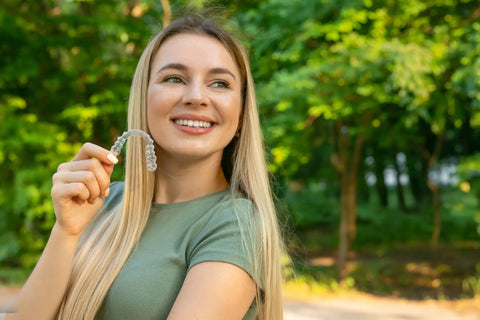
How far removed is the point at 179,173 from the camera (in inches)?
58.3

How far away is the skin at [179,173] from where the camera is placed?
1163 millimetres

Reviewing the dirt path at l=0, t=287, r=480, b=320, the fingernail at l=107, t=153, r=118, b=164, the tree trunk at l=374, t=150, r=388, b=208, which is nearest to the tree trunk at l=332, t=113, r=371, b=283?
the dirt path at l=0, t=287, r=480, b=320

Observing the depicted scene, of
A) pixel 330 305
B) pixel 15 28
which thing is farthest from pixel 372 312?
pixel 15 28

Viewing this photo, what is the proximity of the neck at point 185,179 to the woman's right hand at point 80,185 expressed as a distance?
249 mm

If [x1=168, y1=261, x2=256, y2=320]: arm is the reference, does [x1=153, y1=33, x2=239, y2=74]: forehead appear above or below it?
above

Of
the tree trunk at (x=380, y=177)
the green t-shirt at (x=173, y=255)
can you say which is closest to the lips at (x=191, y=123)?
the green t-shirt at (x=173, y=255)

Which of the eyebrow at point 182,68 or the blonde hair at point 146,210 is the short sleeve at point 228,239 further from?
the eyebrow at point 182,68

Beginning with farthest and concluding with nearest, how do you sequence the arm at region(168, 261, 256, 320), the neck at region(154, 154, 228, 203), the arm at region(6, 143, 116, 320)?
the neck at region(154, 154, 228, 203) → the arm at region(6, 143, 116, 320) → the arm at region(168, 261, 256, 320)

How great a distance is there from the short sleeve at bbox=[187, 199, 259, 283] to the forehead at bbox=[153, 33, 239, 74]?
41 cm

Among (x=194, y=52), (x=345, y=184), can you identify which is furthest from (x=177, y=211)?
(x=345, y=184)

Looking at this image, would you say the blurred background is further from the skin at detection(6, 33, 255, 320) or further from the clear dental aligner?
the clear dental aligner

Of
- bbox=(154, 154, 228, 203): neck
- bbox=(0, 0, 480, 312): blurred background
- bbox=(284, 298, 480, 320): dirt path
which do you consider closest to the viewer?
bbox=(154, 154, 228, 203): neck

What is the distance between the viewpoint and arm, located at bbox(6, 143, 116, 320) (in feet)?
4.04

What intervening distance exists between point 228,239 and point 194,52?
532 millimetres
